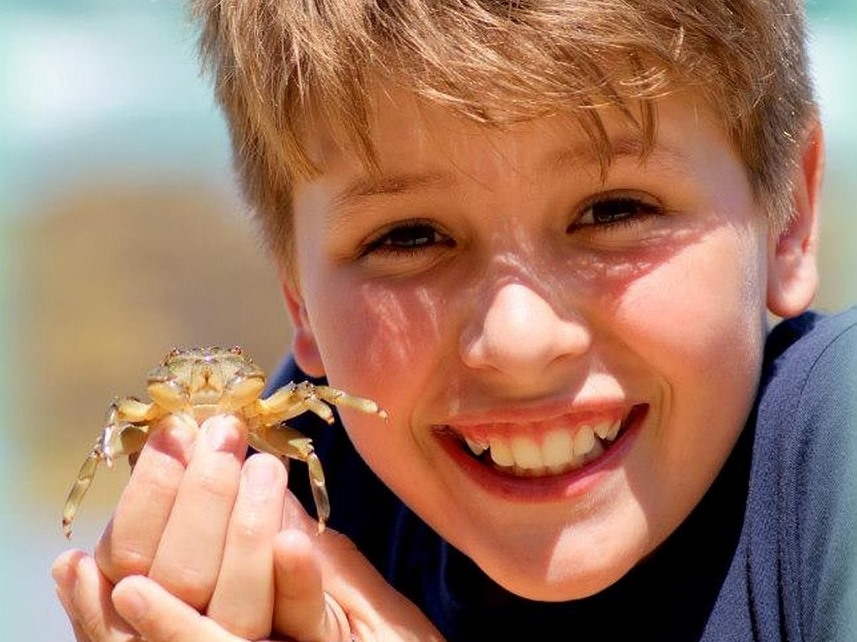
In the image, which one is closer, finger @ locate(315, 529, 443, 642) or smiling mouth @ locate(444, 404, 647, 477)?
smiling mouth @ locate(444, 404, 647, 477)

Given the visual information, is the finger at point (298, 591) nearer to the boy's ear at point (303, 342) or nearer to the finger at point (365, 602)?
the finger at point (365, 602)

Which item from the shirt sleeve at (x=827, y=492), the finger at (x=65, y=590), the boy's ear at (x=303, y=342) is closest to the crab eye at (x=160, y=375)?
the finger at (x=65, y=590)

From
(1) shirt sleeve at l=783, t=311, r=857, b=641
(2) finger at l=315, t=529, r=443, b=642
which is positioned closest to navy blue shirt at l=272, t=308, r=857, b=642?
(1) shirt sleeve at l=783, t=311, r=857, b=641

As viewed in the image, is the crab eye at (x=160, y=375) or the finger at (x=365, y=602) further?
the finger at (x=365, y=602)

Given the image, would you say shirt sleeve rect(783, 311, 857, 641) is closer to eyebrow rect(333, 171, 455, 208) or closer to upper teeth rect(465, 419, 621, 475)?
upper teeth rect(465, 419, 621, 475)

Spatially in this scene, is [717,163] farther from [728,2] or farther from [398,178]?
[398,178]
